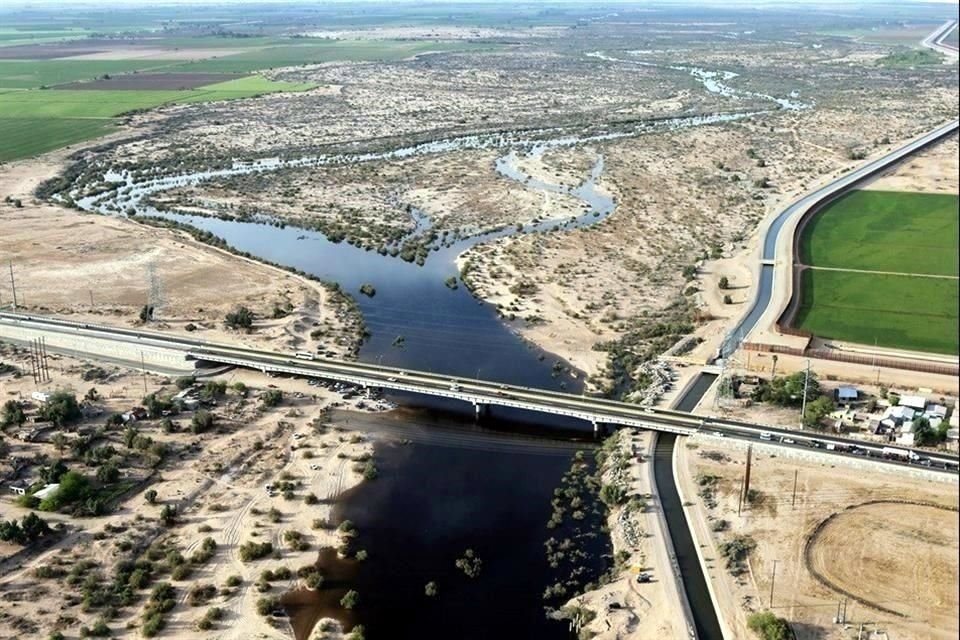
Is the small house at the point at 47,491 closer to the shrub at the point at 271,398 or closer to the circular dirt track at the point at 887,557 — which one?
the shrub at the point at 271,398

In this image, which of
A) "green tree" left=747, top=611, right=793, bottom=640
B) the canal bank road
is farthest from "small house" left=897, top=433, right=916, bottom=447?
"green tree" left=747, top=611, right=793, bottom=640

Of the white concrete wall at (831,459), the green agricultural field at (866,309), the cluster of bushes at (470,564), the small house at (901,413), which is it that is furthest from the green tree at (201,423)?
the small house at (901,413)

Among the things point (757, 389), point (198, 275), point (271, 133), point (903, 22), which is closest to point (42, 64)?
point (271, 133)

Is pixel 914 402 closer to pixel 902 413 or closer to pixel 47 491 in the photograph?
pixel 902 413

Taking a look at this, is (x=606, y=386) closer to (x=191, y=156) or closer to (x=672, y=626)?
(x=672, y=626)

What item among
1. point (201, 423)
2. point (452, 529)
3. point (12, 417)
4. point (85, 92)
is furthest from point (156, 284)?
point (85, 92)

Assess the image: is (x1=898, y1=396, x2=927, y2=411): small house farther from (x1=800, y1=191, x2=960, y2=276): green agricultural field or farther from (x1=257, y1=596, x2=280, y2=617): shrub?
(x1=257, y1=596, x2=280, y2=617): shrub

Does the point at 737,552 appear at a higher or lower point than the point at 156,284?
lower
